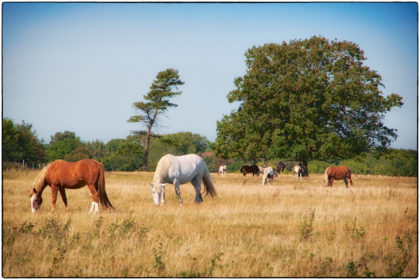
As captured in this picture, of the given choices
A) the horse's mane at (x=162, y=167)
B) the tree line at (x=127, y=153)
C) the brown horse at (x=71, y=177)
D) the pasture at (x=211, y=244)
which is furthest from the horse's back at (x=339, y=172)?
the brown horse at (x=71, y=177)

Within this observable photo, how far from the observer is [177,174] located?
1439 centimetres

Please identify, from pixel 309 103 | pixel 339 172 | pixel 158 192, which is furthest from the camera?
pixel 309 103

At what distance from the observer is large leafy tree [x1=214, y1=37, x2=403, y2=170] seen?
3091 centimetres

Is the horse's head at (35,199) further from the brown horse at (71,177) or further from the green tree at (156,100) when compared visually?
the green tree at (156,100)

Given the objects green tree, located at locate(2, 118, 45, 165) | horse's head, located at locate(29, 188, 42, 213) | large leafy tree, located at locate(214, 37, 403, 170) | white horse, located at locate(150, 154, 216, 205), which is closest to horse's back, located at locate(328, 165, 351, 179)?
large leafy tree, located at locate(214, 37, 403, 170)

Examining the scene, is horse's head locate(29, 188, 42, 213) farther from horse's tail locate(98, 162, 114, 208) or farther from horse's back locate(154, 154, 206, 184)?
horse's back locate(154, 154, 206, 184)

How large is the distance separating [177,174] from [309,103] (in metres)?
19.5

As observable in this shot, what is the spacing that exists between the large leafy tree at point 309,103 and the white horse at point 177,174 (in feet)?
53.2

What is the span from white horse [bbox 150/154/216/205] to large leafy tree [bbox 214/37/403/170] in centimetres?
1623

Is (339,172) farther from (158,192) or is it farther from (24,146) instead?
(24,146)

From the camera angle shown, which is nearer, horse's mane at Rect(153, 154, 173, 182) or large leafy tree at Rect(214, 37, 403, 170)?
horse's mane at Rect(153, 154, 173, 182)

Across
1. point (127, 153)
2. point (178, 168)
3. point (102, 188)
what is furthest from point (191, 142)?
point (102, 188)

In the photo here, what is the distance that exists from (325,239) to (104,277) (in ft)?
15.1

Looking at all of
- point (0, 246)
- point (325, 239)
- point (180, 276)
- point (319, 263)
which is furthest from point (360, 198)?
point (0, 246)
